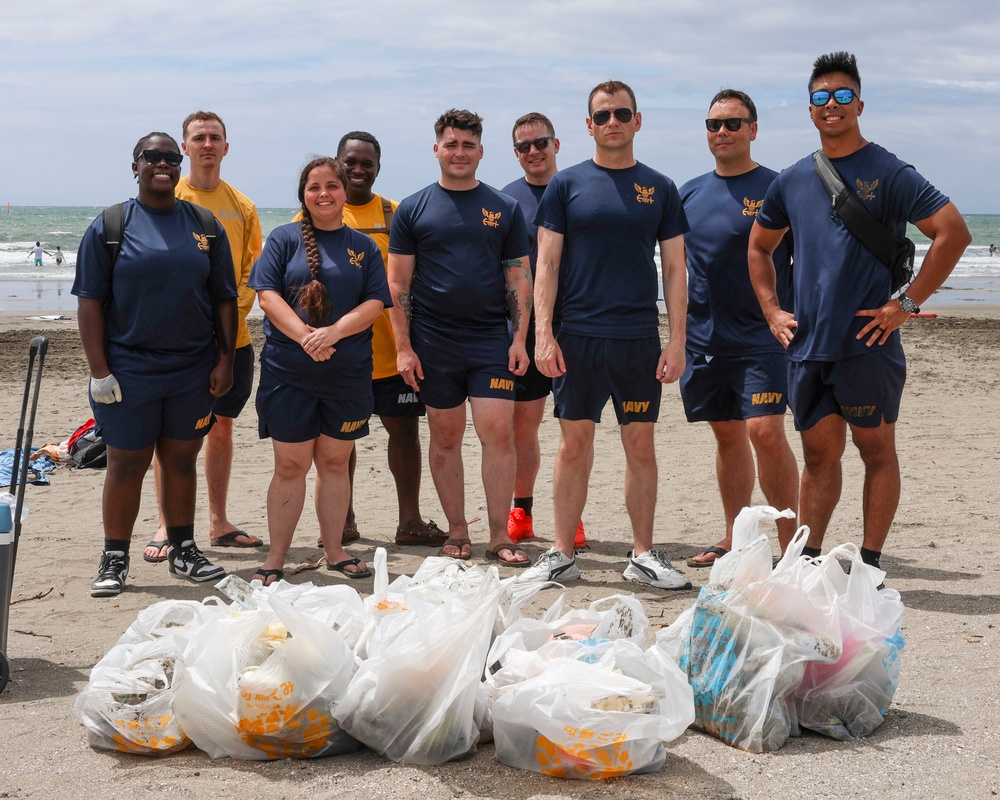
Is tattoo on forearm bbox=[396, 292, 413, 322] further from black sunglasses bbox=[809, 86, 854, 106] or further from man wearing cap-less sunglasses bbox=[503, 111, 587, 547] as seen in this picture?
black sunglasses bbox=[809, 86, 854, 106]

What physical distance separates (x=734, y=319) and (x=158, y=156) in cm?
291

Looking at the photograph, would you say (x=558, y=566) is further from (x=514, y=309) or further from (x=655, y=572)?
(x=514, y=309)

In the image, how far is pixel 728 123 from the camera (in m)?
5.36

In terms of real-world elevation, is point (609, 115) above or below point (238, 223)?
above

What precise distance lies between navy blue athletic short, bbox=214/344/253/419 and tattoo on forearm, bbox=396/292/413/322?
36.8 inches

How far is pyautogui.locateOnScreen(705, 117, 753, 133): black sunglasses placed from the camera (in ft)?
17.5

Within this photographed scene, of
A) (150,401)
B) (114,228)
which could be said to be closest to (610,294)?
(150,401)

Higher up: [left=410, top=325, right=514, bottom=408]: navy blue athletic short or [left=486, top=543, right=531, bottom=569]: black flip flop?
[left=410, top=325, right=514, bottom=408]: navy blue athletic short

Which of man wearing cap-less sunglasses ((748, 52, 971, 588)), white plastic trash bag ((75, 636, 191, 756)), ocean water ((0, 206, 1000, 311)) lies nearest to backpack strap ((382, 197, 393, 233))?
man wearing cap-less sunglasses ((748, 52, 971, 588))

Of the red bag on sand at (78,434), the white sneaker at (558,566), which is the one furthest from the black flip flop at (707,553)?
the red bag on sand at (78,434)

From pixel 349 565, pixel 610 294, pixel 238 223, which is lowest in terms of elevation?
pixel 349 565

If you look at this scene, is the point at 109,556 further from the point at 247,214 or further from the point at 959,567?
the point at 959,567

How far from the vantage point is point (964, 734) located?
3.24 metres

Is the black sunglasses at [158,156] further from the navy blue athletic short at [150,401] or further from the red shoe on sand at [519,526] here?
the red shoe on sand at [519,526]
